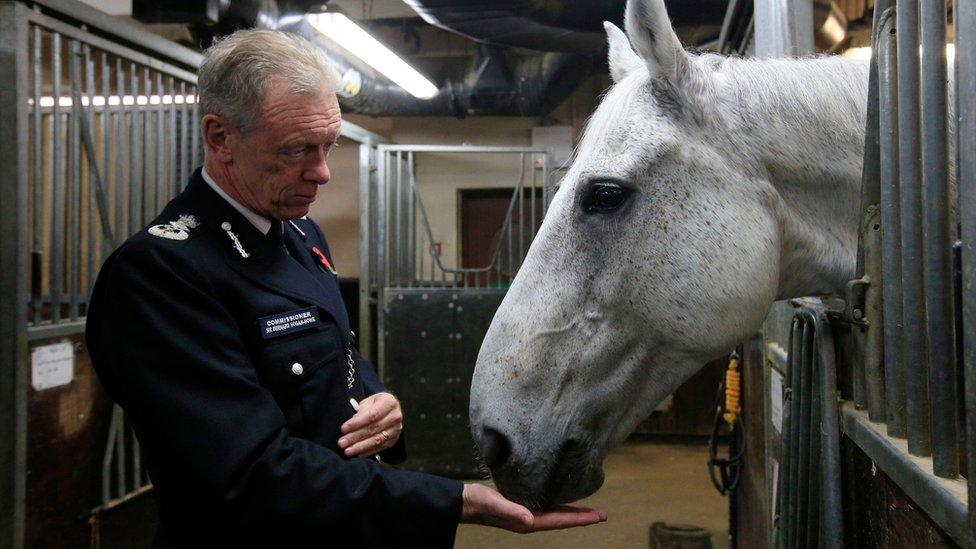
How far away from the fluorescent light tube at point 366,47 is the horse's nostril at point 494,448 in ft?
9.88

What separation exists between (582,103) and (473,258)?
1.91 m

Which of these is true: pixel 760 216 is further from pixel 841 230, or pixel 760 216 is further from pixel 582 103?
pixel 582 103

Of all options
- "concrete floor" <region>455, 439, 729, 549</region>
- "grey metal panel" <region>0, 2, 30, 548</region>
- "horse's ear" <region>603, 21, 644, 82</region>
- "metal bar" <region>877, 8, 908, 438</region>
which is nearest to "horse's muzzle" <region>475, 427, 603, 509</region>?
"metal bar" <region>877, 8, 908, 438</region>

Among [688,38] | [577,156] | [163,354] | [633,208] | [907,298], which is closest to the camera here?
[907,298]

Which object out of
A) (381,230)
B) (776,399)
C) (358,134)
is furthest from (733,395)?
(358,134)

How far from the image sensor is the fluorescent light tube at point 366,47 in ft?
11.1

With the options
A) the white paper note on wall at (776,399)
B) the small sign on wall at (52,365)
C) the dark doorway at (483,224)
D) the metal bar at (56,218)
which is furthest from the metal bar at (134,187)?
the dark doorway at (483,224)

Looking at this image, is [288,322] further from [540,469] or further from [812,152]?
[812,152]

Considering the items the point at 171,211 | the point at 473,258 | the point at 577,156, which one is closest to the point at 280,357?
the point at 171,211

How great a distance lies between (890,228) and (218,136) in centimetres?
107

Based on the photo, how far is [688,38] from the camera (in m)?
3.93

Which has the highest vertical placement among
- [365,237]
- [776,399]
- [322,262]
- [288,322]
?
[365,237]

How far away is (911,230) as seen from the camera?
71 cm

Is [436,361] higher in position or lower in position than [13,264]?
lower
